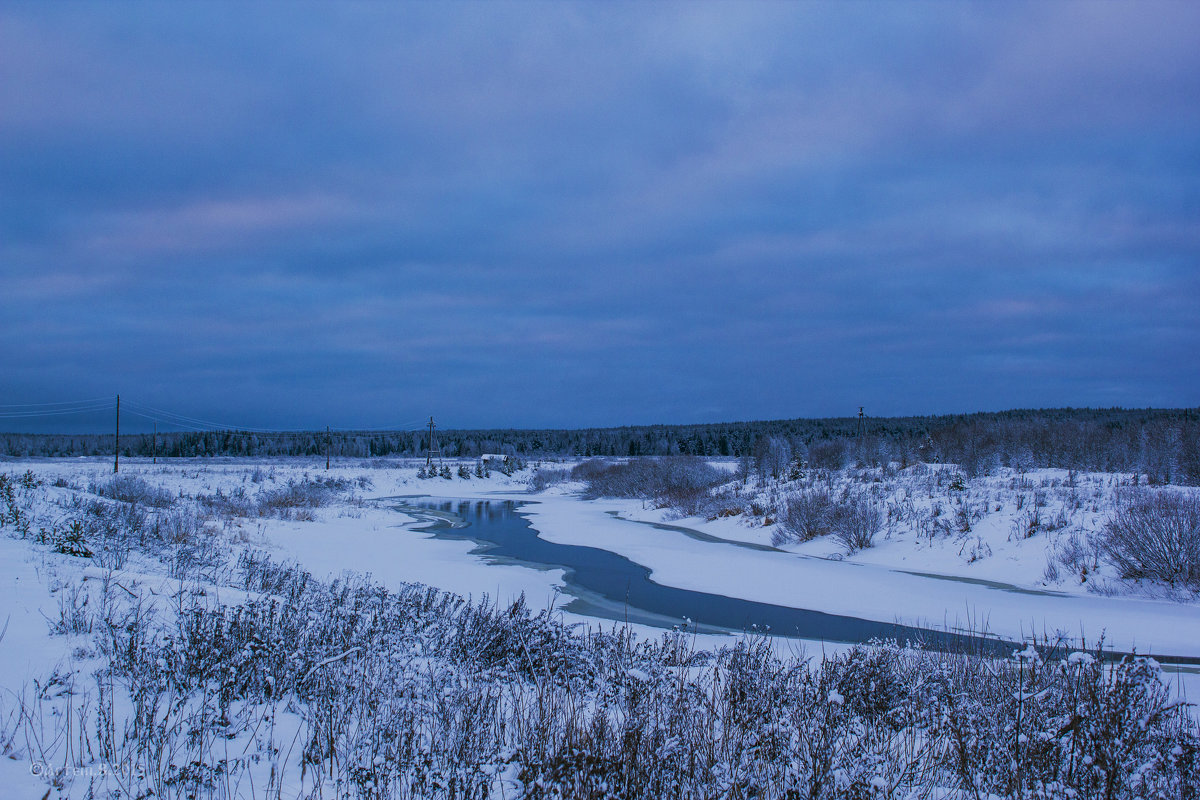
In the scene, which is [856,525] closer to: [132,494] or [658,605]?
[658,605]

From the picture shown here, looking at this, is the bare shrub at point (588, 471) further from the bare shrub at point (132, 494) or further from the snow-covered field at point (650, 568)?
the bare shrub at point (132, 494)

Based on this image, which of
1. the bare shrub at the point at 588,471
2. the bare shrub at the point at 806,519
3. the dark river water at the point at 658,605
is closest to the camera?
the dark river water at the point at 658,605

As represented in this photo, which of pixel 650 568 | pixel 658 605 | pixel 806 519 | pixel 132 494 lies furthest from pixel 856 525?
pixel 132 494

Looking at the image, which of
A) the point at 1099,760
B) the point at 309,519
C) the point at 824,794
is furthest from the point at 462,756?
the point at 309,519

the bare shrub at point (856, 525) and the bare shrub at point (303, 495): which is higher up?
the bare shrub at point (856, 525)

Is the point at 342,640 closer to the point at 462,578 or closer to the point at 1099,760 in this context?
the point at 1099,760

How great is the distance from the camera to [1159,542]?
14875 mm

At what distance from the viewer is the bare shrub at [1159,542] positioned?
1452cm

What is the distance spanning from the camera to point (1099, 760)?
401 cm

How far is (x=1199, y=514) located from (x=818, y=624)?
9179 millimetres

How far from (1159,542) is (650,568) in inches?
473

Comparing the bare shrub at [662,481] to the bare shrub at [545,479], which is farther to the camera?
the bare shrub at [545,479]

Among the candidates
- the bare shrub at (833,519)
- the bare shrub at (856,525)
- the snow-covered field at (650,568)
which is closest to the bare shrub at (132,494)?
the snow-covered field at (650,568)

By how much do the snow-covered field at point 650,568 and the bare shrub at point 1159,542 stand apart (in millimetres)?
458
